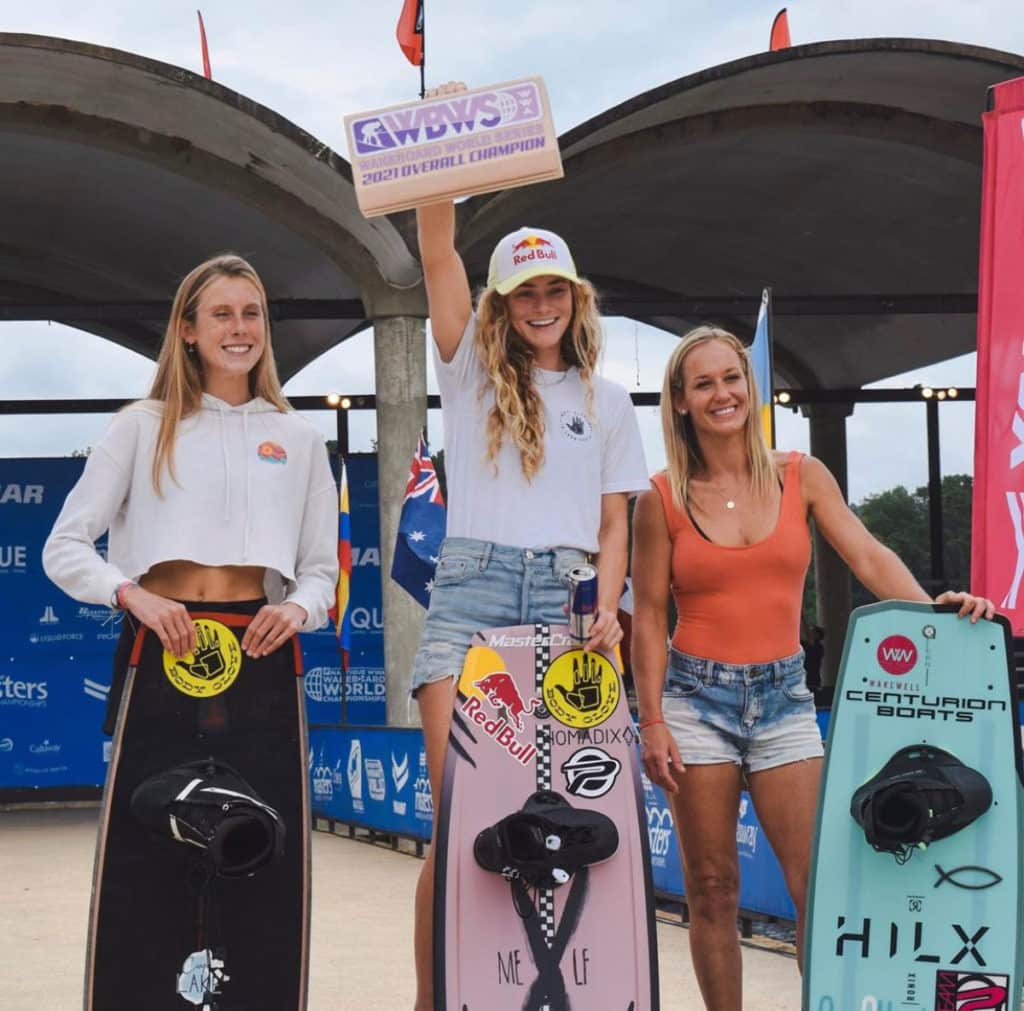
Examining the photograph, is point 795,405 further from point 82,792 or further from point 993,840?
point 993,840

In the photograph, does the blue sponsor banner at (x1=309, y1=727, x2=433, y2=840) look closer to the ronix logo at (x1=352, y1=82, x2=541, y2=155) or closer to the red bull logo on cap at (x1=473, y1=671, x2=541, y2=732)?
the red bull logo on cap at (x1=473, y1=671, x2=541, y2=732)

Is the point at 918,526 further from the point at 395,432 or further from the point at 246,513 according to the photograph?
→ the point at 246,513

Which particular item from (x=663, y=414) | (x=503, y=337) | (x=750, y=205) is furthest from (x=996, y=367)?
(x=750, y=205)

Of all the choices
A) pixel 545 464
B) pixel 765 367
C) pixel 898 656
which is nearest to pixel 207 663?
pixel 545 464

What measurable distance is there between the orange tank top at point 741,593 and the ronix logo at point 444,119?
3.28 feet

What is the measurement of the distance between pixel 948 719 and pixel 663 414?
0.97 metres

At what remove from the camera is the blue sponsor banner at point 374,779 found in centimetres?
986

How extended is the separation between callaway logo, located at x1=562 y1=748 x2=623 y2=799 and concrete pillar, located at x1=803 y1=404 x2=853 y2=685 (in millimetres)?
17716

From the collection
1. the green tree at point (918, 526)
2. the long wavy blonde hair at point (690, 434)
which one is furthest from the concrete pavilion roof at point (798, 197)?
the green tree at point (918, 526)

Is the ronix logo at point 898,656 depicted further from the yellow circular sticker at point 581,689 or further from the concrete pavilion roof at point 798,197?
the concrete pavilion roof at point 798,197

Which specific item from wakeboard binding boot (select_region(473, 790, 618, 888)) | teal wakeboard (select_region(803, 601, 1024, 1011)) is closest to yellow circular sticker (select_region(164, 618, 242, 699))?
wakeboard binding boot (select_region(473, 790, 618, 888))

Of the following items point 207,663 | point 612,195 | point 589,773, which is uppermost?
point 612,195

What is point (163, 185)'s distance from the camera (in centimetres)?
1384

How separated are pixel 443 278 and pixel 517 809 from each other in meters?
1.18
